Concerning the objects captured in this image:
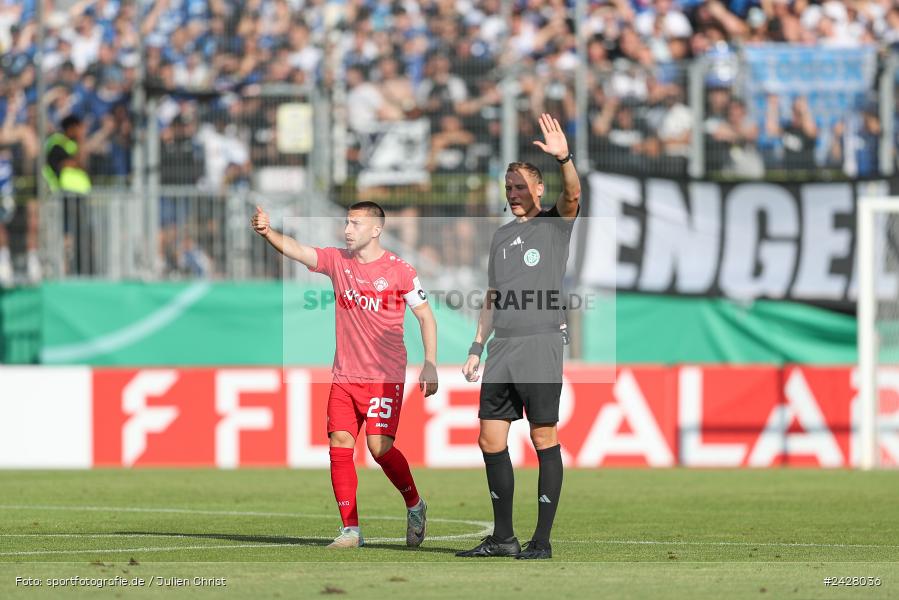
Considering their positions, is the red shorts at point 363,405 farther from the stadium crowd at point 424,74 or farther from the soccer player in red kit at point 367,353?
the stadium crowd at point 424,74

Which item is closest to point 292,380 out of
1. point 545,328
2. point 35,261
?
point 35,261

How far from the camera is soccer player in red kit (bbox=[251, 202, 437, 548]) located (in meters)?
10.4

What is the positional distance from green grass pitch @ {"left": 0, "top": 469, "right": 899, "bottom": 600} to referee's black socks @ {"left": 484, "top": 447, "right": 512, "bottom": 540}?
1.09ft

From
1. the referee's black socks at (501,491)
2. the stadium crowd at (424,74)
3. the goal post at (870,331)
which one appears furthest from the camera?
the stadium crowd at (424,74)

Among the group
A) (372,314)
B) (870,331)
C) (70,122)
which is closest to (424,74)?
(70,122)

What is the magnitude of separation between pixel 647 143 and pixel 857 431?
4.64m

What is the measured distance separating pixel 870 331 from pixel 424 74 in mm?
6756

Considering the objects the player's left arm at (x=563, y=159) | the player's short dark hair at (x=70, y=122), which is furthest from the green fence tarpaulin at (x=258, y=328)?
the player's left arm at (x=563, y=159)

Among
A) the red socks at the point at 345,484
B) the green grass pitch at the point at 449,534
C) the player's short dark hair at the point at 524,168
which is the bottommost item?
the green grass pitch at the point at 449,534

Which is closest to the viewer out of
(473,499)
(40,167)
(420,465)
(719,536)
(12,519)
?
(719,536)

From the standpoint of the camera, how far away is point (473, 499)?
14.9 metres

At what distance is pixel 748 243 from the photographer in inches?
832

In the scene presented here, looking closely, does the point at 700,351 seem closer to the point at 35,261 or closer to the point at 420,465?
the point at 420,465

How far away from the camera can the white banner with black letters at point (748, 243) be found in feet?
69.1
